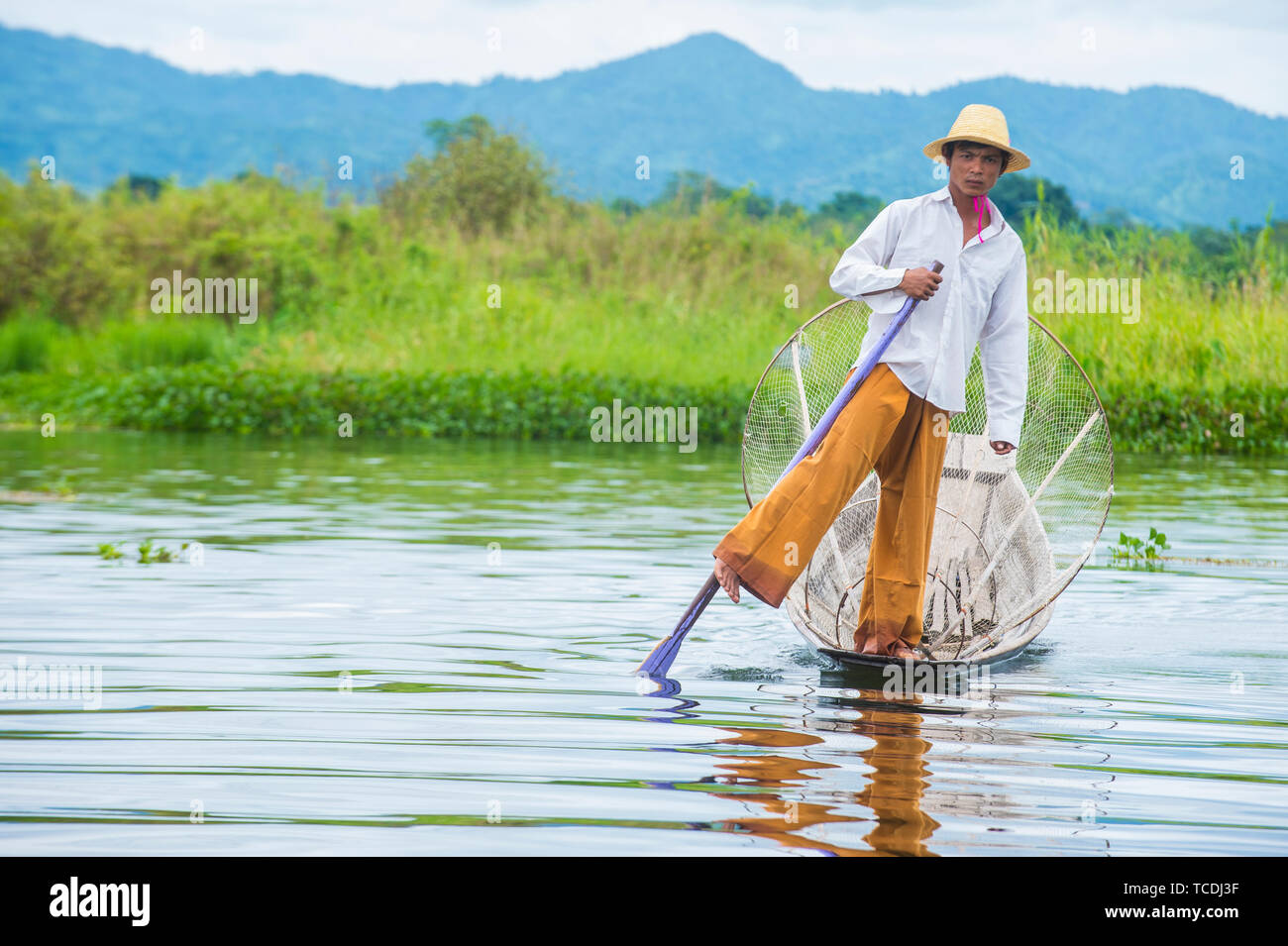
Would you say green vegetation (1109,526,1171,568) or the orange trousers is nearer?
the orange trousers

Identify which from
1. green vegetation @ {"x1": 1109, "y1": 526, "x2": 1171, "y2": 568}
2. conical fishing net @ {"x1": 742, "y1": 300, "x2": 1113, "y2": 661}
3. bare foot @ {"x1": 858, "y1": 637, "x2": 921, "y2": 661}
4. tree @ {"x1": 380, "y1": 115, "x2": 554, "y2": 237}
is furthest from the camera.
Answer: tree @ {"x1": 380, "y1": 115, "x2": 554, "y2": 237}

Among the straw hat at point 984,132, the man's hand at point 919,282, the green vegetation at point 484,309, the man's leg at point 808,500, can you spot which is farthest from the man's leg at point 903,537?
the green vegetation at point 484,309

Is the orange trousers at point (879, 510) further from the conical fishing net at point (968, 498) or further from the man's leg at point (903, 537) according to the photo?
the conical fishing net at point (968, 498)

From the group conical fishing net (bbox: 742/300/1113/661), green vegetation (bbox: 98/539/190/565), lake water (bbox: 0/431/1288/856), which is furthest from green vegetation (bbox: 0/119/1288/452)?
green vegetation (bbox: 98/539/190/565)

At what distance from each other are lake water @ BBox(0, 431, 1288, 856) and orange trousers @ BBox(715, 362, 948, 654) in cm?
35

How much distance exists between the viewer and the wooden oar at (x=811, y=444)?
17.6ft

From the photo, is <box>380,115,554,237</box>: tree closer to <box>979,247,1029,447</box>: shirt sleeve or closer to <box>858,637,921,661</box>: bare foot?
<box>979,247,1029,447</box>: shirt sleeve

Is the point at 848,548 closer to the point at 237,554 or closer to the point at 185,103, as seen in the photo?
the point at 237,554

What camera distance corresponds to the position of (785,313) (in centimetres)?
2095

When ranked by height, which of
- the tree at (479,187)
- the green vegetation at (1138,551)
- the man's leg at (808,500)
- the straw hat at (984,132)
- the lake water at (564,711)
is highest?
the tree at (479,187)

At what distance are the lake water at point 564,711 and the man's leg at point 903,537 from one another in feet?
0.94

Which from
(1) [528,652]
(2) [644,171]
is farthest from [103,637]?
(2) [644,171]

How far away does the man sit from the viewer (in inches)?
208

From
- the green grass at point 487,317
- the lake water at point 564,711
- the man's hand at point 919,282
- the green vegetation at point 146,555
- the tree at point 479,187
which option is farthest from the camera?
the tree at point 479,187
